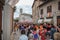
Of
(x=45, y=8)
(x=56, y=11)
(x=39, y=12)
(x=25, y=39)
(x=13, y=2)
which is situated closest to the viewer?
(x=25, y=39)

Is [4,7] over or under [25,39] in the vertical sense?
over

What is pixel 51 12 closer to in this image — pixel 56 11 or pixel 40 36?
pixel 56 11

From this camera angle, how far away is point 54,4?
36.0 metres

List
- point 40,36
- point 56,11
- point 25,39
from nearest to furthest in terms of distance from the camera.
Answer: point 25,39, point 40,36, point 56,11

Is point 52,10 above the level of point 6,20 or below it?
above

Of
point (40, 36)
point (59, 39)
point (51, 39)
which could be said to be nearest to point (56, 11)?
point (40, 36)

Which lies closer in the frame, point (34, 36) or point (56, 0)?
point (34, 36)

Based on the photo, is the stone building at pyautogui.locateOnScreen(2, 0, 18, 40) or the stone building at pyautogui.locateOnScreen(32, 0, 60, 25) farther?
the stone building at pyautogui.locateOnScreen(32, 0, 60, 25)

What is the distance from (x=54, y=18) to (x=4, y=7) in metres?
24.4

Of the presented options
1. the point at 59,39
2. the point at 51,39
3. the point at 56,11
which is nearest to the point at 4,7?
the point at 51,39

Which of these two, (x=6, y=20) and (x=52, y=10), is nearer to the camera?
(x=6, y=20)

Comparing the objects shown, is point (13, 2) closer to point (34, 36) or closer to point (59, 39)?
point (34, 36)

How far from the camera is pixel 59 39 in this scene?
7.87 m

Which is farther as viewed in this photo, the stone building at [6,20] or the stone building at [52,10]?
the stone building at [52,10]
